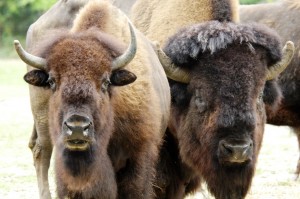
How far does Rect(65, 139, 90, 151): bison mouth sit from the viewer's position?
19.0ft

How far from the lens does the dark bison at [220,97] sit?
6.72 m

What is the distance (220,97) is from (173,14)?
70.9 inches

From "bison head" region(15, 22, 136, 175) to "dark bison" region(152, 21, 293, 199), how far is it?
0.95 m

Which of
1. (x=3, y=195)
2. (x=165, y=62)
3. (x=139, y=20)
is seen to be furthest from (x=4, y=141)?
(x=165, y=62)

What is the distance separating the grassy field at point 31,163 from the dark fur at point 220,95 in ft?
5.48

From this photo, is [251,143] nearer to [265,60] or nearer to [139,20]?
[265,60]

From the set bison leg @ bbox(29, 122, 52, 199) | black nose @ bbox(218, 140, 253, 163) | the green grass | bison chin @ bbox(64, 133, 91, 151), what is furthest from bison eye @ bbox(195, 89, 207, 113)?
the green grass

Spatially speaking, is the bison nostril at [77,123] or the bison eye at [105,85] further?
the bison eye at [105,85]

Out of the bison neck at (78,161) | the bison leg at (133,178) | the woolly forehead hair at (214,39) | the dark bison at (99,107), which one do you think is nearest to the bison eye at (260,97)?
the woolly forehead hair at (214,39)

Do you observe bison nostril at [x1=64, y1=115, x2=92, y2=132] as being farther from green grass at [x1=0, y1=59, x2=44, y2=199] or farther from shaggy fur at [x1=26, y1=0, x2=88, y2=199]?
green grass at [x1=0, y1=59, x2=44, y2=199]

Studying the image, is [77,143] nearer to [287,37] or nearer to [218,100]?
[218,100]

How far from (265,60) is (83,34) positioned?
1783mm

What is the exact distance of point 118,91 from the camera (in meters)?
6.43

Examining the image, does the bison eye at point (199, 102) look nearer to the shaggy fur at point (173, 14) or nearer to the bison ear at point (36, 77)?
the shaggy fur at point (173, 14)
